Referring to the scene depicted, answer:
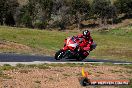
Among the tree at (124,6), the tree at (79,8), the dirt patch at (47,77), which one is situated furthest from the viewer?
the tree at (124,6)

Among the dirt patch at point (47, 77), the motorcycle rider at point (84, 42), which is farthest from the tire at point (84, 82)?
the motorcycle rider at point (84, 42)

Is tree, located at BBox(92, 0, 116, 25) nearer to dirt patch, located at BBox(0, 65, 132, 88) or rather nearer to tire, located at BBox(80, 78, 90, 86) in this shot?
dirt patch, located at BBox(0, 65, 132, 88)

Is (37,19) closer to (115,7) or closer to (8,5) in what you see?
(8,5)

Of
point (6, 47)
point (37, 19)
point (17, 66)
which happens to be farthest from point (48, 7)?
point (17, 66)

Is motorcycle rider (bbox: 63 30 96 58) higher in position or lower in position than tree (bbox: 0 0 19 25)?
lower

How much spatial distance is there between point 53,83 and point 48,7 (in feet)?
335

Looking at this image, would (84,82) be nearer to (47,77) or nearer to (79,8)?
(47,77)

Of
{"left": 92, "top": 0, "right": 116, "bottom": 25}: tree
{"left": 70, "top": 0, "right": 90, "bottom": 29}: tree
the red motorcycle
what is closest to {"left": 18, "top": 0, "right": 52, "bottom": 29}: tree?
{"left": 70, "top": 0, "right": 90, "bottom": 29}: tree

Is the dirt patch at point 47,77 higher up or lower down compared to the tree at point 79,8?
lower down

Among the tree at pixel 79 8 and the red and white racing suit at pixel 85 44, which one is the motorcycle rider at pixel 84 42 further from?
the tree at pixel 79 8

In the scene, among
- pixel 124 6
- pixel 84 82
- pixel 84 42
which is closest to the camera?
pixel 84 82

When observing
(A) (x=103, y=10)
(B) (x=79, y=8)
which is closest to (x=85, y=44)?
(A) (x=103, y=10)

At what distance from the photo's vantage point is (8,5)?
111 metres

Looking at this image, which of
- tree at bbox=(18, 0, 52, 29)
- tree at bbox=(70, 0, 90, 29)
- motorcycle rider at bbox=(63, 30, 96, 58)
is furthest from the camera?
tree at bbox=(70, 0, 90, 29)
